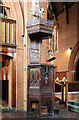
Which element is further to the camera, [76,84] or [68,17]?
[68,17]

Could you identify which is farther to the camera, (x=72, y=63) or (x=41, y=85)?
(x=72, y=63)

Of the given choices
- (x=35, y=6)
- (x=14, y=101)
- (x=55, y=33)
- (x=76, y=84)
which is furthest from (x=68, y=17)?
(x=14, y=101)

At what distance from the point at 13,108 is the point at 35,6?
3.47 m

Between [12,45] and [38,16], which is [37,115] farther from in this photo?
[38,16]

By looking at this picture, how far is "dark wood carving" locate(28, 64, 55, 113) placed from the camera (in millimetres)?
5500

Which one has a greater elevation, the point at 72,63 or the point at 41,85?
the point at 72,63

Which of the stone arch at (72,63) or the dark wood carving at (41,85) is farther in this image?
the stone arch at (72,63)

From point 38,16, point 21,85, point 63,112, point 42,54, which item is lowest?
point 63,112

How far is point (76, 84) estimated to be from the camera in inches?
445

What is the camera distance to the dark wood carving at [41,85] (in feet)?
18.0

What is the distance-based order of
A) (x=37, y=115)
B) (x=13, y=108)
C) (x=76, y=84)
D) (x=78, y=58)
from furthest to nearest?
(x=78, y=58)
(x=76, y=84)
(x=13, y=108)
(x=37, y=115)

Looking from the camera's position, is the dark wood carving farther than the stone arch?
No

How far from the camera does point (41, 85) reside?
18.1 feet

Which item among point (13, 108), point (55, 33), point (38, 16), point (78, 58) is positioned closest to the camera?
point (38, 16)
